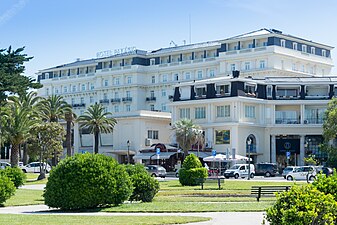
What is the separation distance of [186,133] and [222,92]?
32.9 ft

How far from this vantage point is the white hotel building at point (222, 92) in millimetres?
89688

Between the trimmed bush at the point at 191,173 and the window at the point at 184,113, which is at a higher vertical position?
the window at the point at 184,113

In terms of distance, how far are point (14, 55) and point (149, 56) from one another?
63285 millimetres

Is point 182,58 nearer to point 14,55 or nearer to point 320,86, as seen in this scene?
point 320,86

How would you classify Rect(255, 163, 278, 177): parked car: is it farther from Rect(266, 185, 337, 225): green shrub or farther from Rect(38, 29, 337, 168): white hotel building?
Rect(266, 185, 337, 225): green shrub

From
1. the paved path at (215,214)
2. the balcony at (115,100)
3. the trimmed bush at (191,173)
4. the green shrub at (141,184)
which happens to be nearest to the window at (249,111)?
the trimmed bush at (191,173)

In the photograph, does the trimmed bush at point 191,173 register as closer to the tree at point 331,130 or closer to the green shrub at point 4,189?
the green shrub at point 4,189

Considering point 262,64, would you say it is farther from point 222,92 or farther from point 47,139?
point 47,139

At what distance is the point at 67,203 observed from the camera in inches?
1056

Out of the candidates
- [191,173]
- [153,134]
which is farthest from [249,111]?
[191,173]

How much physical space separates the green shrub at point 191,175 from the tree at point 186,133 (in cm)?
3147

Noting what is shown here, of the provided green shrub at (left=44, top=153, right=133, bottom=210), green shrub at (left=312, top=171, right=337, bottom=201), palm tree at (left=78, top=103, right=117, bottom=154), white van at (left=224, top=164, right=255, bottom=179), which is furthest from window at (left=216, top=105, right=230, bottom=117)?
green shrub at (left=312, top=171, right=337, bottom=201)

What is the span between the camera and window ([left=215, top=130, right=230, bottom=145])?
88625mm

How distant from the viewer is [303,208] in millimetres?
14055
